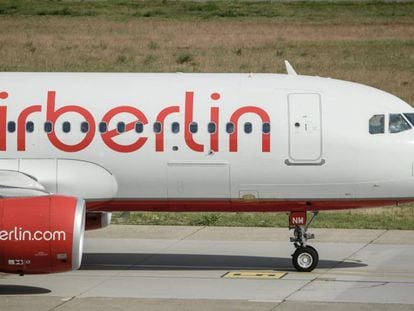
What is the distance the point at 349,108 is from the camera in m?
23.9

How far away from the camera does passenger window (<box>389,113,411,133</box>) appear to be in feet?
78.1

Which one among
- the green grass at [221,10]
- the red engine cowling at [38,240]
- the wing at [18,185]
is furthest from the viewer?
the green grass at [221,10]

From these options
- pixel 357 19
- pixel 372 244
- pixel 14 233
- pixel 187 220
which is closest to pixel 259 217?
pixel 187 220

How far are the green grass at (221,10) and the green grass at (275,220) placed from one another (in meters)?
39.7

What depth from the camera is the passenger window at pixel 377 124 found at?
78.0 feet

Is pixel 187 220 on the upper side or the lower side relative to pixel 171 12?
lower

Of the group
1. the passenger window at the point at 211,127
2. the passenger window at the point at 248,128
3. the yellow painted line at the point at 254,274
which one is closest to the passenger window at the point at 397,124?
the passenger window at the point at 248,128

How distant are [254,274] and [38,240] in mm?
4745

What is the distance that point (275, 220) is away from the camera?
99.7ft

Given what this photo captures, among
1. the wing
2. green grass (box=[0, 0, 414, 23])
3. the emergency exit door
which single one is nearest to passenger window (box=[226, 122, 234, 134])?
the emergency exit door

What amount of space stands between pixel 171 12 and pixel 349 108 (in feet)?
161

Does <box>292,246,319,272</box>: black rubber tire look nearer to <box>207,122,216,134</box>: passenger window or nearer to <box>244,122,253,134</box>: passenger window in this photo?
<box>244,122,253,134</box>: passenger window

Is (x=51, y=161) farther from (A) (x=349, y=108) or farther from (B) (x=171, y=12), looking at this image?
(B) (x=171, y=12)

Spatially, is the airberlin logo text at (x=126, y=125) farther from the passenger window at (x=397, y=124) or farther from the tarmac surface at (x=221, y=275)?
the tarmac surface at (x=221, y=275)
